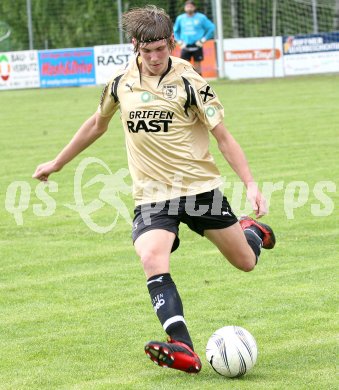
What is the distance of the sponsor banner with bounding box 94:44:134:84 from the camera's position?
32.8 metres

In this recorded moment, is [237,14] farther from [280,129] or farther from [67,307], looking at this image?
[67,307]

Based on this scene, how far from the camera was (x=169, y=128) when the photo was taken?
5.82m

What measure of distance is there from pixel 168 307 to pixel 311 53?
2612 cm

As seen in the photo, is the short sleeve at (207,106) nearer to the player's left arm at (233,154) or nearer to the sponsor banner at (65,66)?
the player's left arm at (233,154)

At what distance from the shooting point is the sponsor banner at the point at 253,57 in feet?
101

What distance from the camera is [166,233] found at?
5676 mm

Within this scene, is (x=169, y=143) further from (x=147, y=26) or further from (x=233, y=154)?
(x=147, y=26)

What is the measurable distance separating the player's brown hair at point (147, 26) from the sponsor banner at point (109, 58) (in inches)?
1065

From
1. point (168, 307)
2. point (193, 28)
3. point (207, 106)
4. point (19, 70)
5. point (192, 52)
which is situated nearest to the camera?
point (168, 307)

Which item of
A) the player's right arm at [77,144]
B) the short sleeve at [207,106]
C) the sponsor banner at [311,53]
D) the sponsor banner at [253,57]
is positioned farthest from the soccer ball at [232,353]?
the sponsor banner at [253,57]

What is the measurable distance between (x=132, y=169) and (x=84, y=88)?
2634 cm

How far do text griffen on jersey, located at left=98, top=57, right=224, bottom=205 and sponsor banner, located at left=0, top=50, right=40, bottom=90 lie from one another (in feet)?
92.4

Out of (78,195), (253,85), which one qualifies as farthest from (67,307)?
(253,85)

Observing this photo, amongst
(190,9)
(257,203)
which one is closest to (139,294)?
(257,203)
